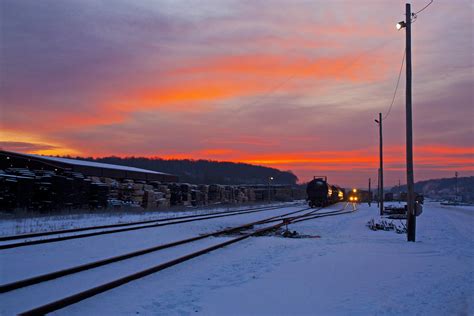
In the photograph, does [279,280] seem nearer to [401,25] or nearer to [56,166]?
[401,25]

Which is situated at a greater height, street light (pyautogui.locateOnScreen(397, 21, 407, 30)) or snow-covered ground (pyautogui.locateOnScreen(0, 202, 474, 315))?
street light (pyautogui.locateOnScreen(397, 21, 407, 30))

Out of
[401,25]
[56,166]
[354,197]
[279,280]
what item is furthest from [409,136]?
[354,197]

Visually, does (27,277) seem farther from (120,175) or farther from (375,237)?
(120,175)

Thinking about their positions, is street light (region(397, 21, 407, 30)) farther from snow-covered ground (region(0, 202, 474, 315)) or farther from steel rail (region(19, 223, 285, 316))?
steel rail (region(19, 223, 285, 316))

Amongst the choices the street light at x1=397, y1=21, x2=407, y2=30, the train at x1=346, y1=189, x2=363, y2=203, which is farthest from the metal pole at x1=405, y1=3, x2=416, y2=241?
the train at x1=346, y1=189, x2=363, y2=203

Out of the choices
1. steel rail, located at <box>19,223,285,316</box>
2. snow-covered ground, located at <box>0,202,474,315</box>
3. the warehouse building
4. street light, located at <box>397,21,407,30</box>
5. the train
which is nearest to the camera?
steel rail, located at <box>19,223,285,316</box>

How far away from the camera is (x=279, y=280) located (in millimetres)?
10008

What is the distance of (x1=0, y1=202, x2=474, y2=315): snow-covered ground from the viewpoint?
309 inches

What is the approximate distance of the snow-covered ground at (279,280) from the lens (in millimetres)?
7848

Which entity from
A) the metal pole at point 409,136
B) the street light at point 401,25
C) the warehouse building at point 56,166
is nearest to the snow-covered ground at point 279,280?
the metal pole at point 409,136

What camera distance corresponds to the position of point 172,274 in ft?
34.3

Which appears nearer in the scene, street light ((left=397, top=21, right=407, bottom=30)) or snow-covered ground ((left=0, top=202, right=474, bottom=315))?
snow-covered ground ((left=0, top=202, right=474, bottom=315))

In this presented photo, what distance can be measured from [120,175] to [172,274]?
45.3 meters

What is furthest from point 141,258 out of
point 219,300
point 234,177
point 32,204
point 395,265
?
point 234,177
